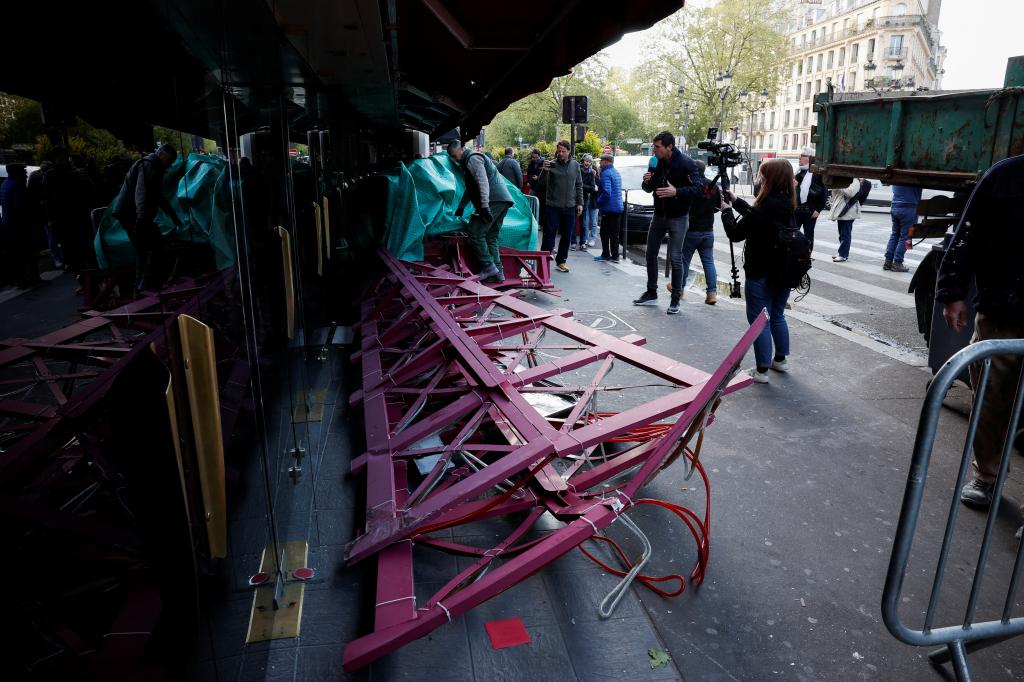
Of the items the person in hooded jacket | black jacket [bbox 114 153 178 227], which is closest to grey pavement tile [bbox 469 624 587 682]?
black jacket [bbox 114 153 178 227]

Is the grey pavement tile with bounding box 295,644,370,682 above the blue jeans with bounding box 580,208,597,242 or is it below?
below

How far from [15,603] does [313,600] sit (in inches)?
80.6

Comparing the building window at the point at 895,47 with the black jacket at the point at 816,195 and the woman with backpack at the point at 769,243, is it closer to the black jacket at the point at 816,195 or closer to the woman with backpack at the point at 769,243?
the black jacket at the point at 816,195

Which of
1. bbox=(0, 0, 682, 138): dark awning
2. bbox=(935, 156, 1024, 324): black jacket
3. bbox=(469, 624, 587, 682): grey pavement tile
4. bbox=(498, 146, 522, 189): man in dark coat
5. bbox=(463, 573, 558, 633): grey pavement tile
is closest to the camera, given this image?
bbox=(0, 0, 682, 138): dark awning

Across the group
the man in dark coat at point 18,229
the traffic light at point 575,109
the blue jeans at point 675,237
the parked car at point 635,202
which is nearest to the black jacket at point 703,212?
the blue jeans at point 675,237

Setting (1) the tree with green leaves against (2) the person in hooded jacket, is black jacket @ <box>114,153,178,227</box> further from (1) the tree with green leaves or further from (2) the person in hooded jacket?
(1) the tree with green leaves

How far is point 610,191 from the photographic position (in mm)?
11664

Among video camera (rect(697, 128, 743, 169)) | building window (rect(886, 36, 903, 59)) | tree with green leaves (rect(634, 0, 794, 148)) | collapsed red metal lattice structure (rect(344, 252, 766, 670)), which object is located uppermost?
building window (rect(886, 36, 903, 59))

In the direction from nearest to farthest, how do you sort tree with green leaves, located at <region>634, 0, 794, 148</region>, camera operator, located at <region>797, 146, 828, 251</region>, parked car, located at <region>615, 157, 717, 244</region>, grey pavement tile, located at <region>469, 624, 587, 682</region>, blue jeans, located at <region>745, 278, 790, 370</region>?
grey pavement tile, located at <region>469, 624, 587, 682</region> < blue jeans, located at <region>745, 278, 790, 370</region> < camera operator, located at <region>797, 146, 828, 251</region> < parked car, located at <region>615, 157, 717, 244</region> < tree with green leaves, located at <region>634, 0, 794, 148</region>

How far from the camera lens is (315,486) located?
3.97 meters

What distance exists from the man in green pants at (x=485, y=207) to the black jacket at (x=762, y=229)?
4110 mm

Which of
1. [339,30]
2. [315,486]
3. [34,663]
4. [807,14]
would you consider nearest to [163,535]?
[34,663]

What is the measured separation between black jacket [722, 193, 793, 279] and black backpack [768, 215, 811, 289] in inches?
1.3

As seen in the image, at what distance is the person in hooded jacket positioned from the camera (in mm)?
5676
